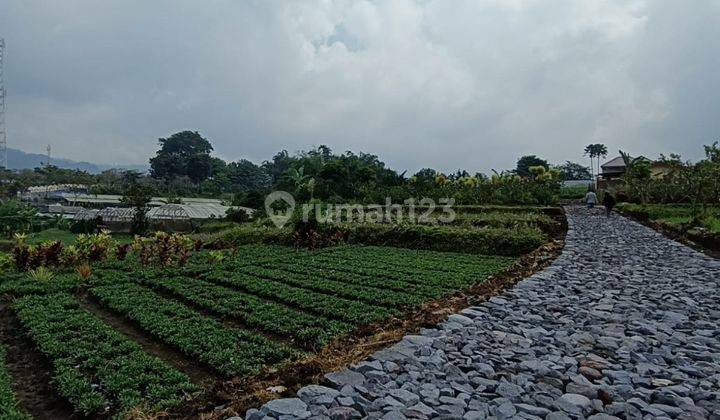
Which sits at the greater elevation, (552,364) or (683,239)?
(683,239)

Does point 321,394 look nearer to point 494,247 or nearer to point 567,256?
point 567,256

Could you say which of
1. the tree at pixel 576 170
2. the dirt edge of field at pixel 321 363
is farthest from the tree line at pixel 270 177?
the dirt edge of field at pixel 321 363

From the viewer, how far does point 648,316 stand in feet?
14.3

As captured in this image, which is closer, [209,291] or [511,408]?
[511,408]

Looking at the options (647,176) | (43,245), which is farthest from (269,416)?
(647,176)

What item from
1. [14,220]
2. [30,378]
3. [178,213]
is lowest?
[30,378]

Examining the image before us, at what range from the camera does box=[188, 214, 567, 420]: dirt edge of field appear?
9.36 ft

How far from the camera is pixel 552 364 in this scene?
321 cm

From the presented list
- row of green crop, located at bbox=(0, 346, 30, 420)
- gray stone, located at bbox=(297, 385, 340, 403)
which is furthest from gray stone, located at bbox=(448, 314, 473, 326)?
row of green crop, located at bbox=(0, 346, 30, 420)

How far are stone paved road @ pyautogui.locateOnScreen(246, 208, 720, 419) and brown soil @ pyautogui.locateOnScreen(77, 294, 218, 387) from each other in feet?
3.75

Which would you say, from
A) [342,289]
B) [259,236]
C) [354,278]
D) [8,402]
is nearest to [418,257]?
[354,278]

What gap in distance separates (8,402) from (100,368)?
60 cm

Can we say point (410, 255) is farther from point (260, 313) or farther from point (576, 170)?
point (576, 170)

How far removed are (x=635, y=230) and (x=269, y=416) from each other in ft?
40.5
